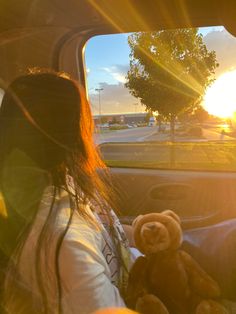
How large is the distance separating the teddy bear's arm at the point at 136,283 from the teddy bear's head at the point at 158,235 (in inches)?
3.9

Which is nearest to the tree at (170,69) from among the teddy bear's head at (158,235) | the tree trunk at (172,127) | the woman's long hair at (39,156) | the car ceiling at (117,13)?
the tree trunk at (172,127)

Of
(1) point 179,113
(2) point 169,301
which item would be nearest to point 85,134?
(2) point 169,301

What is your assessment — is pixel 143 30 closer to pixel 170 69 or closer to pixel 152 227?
pixel 152 227

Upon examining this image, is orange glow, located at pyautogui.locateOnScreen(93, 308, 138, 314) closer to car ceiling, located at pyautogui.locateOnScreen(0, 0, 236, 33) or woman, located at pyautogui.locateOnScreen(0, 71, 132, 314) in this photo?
woman, located at pyautogui.locateOnScreen(0, 71, 132, 314)

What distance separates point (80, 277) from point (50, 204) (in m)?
0.24

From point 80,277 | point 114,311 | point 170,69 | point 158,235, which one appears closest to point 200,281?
point 158,235

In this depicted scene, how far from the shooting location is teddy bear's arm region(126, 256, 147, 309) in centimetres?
169

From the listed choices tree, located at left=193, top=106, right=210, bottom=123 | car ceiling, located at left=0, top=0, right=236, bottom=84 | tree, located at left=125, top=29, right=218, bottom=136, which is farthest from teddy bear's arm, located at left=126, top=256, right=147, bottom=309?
tree, located at left=193, top=106, right=210, bottom=123

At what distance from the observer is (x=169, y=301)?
175 cm

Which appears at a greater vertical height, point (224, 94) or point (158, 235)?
point (224, 94)

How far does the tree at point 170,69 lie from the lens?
293 cm

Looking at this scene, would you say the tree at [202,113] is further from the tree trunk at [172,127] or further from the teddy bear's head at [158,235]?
the teddy bear's head at [158,235]

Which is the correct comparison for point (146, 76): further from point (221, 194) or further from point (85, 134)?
point (85, 134)

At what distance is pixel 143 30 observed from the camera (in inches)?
97.9
